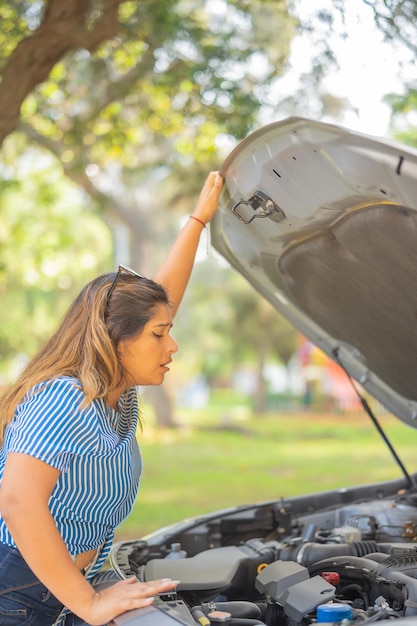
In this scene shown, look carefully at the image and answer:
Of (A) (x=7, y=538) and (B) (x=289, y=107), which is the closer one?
(A) (x=7, y=538)

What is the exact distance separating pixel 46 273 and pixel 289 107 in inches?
490

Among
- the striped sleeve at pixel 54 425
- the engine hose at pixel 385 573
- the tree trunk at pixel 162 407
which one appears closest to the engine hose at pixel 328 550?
the engine hose at pixel 385 573

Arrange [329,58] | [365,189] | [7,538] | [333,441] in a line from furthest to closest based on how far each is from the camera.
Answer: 1. [333,441]
2. [329,58]
3. [365,189]
4. [7,538]

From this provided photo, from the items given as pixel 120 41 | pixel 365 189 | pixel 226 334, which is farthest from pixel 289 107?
pixel 226 334

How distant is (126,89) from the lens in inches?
352

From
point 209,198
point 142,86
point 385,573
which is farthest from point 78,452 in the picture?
point 142,86

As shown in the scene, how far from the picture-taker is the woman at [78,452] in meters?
2.00

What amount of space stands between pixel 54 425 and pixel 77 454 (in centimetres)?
11

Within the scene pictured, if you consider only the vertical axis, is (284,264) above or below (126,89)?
above

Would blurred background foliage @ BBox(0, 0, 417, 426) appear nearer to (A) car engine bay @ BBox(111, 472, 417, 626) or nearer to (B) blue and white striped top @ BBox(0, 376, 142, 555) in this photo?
(A) car engine bay @ BBox(111, 472, 417, 626)

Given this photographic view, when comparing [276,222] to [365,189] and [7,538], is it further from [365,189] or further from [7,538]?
[7,538]

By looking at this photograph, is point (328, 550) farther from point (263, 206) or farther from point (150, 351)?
point (263, 206)

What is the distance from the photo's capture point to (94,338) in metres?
2.30

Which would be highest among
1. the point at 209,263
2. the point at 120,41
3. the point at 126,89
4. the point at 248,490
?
the point at 120,41
